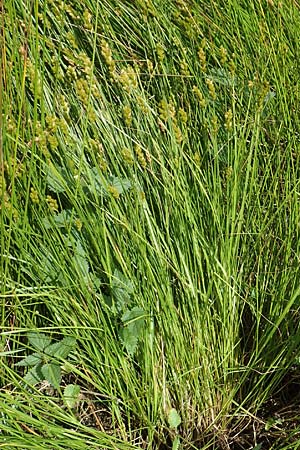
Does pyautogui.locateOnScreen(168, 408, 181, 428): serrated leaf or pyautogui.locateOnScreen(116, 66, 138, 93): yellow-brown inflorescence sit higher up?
pyautogui.locateOnScreen(116, 66, 138, 93): yellow-brown inflorescence

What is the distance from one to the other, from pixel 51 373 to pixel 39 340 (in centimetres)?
7

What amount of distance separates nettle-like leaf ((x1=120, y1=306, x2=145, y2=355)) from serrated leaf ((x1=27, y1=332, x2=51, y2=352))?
0.14 m

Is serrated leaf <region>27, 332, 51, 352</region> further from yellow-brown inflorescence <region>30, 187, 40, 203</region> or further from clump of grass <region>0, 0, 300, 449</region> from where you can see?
yellow-brown inflorescence <region>30, 187, 40, 203</region>

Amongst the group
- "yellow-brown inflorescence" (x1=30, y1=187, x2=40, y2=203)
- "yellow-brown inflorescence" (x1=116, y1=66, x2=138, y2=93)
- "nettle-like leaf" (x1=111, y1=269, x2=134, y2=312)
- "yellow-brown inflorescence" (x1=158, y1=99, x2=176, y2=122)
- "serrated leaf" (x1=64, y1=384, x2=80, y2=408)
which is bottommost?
"serrated leaf" (x1=64, y1=384, x2=80, y2=408)

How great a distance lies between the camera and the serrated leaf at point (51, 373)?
1208 millimetres

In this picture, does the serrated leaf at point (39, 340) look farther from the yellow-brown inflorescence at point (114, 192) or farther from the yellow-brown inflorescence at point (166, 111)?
the yellow-brown inflorescence at point (166, 111)

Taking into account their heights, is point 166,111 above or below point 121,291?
above

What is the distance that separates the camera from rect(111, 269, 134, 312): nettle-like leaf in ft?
4.18

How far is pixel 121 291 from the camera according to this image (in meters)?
1.28

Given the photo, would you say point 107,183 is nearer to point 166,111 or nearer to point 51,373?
point 166,111

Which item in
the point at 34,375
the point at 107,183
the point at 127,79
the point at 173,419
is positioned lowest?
the point at 173,419

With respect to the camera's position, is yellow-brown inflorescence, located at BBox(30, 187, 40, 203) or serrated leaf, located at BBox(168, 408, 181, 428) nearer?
yellow-brown inflorescence, located at BBox(30, 187, 40, 203)

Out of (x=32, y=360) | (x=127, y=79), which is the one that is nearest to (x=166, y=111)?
(x=127, y=79)

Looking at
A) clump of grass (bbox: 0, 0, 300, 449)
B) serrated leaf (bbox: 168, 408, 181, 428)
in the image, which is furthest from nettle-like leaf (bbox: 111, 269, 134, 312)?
serrated leaf (bbox: 168, 408, 181, 428)
